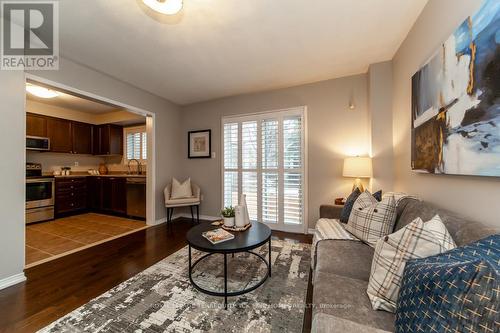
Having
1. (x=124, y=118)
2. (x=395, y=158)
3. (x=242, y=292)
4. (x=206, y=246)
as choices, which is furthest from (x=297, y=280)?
(x=124, y=118)

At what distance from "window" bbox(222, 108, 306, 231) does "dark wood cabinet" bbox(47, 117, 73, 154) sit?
12.3ft

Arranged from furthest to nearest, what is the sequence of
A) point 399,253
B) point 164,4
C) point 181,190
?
point 181,190 → point 164,4 → point 399,253

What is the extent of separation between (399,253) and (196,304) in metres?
1.47

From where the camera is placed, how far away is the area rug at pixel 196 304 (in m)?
1.36

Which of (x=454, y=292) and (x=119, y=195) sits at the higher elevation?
(x=454, y=292)

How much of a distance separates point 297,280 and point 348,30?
2.55 meters

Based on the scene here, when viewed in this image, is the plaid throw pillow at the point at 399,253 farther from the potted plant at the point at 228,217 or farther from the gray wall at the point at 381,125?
the gray wall at the point at 381,125

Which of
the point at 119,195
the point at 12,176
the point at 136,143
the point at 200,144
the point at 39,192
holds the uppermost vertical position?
the point at 136,143

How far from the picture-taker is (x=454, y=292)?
0.61 metres

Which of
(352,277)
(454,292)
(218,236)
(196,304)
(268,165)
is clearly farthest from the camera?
(268,165)

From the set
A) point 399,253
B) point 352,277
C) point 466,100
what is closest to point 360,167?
point 466,100

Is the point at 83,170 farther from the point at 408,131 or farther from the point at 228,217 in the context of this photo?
the point at 408,131

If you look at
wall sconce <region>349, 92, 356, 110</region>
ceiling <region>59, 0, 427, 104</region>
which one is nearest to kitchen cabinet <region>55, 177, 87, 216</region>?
ceiling <region>59, 0, 427, 104</region>

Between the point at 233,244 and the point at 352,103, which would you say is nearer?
the point at 233,244
